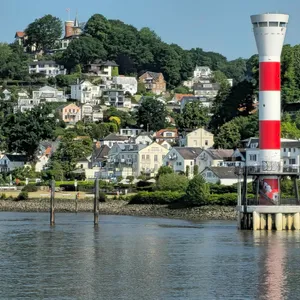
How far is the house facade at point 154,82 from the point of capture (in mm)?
176750

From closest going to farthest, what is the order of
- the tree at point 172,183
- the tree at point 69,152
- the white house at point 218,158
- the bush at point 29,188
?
the tree at point 172,183
the bush at point 29,188
the white house at point 218,158
the tree at point 69,152

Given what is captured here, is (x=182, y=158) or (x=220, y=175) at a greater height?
(x=182, y=158)

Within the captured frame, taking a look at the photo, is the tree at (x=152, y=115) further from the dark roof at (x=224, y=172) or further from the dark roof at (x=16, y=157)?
the dark roof at (x=224, y=172)

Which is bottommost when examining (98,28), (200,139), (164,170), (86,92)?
(164,170)

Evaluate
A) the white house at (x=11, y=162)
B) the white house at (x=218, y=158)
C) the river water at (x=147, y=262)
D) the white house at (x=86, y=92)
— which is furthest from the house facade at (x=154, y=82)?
the river water at (x=147, y=262)

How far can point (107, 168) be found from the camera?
111m

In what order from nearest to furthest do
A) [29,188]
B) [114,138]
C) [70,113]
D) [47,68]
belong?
[29,188] < [114,138] < [70,113] < [47,68]

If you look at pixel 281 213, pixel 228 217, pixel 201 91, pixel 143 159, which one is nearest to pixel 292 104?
pixel 143 159

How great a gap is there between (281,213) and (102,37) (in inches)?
4839

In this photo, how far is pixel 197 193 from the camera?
Answer: 8194 cm

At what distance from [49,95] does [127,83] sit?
57.4ft

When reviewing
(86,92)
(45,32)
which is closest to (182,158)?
(86,92)

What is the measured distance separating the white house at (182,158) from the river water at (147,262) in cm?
3293

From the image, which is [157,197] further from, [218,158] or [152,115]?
[152,115]
